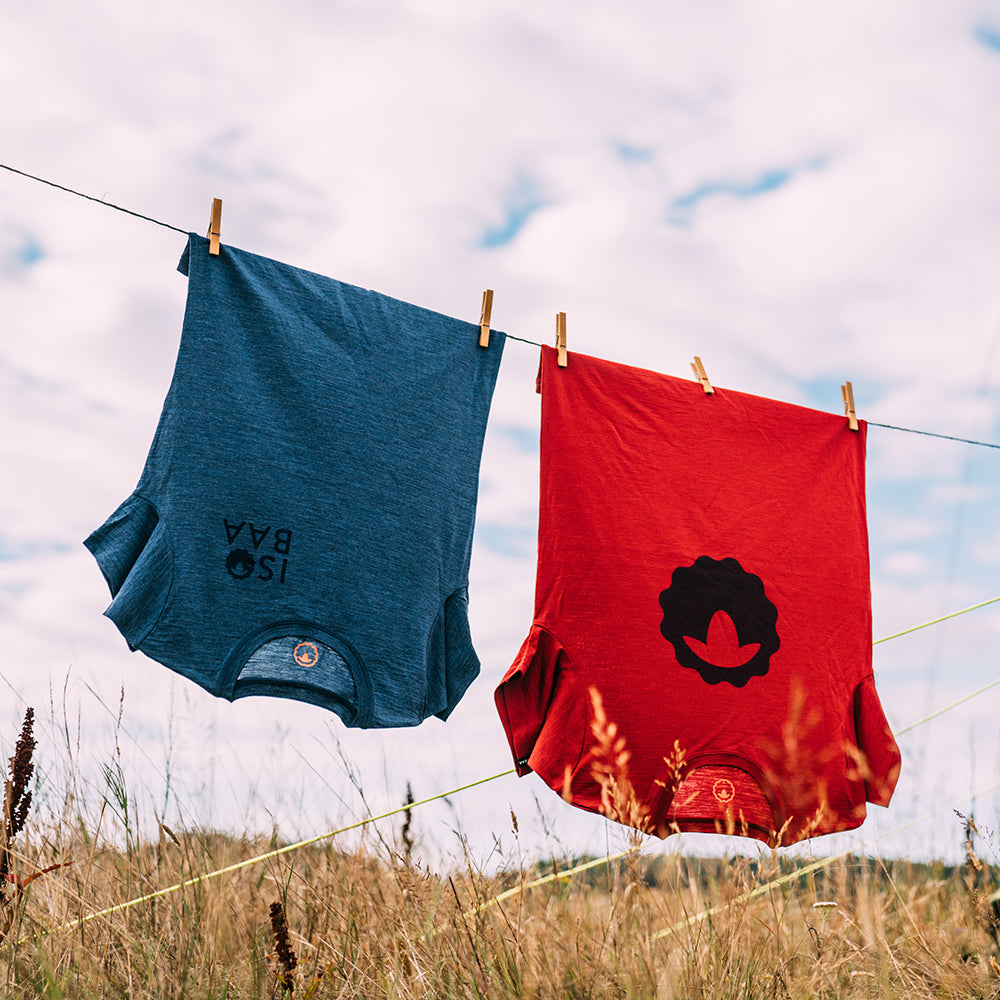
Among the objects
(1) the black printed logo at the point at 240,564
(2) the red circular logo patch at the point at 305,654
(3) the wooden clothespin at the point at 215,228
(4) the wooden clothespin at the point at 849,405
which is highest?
(3) the wooden clothespin at the point at 215,228

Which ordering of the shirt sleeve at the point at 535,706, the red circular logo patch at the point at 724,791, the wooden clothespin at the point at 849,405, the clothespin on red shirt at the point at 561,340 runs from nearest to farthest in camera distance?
the shirt sleeve at the point at 535,706
the red circular logo patch at the point at 724,791
the clothespin on red shirt at the point at 561,340
the wooden clothespin at the point at 849,405

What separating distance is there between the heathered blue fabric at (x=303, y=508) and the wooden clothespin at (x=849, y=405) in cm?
126

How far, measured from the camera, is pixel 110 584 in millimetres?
2016

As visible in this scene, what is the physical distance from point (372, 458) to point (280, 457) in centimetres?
21

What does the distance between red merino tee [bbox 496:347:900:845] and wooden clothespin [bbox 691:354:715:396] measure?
0.12 ft

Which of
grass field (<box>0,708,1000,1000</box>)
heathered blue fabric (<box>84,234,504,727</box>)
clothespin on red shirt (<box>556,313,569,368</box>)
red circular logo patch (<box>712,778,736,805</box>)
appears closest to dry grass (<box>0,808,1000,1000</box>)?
grass field (<box>0,708,1000,1000</box>)

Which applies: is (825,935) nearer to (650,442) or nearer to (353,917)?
(353,917)

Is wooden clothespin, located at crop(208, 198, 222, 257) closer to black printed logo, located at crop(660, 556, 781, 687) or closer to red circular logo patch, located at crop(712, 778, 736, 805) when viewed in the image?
black printed logo, located at crop(660, 556, 781, 687)

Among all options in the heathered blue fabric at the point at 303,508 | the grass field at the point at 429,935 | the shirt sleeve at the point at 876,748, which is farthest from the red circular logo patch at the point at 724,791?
the heathered blue fabric at the point at 303,508

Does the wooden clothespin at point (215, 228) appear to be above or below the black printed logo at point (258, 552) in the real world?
above

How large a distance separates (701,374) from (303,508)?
1275 millimetres

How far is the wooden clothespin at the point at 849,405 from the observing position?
293 cm

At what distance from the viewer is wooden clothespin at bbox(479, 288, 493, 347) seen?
2.48m

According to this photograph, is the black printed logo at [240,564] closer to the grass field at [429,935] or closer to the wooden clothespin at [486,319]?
the grass field at [429,935]
